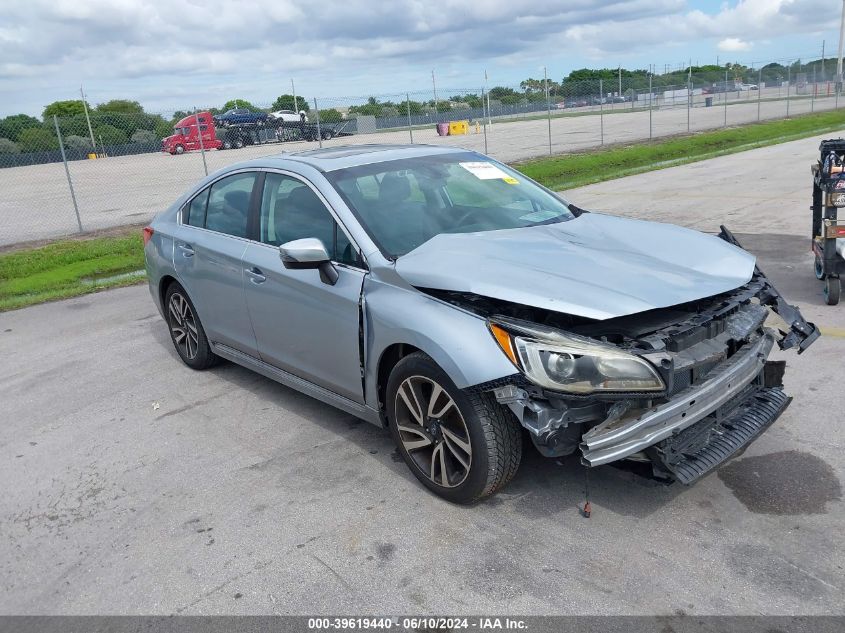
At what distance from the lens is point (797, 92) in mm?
52125

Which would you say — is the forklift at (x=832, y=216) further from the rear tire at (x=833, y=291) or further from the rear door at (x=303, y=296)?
the rear door at (x=303, y=296)

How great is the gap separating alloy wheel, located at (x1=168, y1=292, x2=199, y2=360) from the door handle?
120 cm

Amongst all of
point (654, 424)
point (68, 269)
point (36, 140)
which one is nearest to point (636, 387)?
point (654, 424)

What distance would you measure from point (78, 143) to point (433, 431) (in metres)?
29.7

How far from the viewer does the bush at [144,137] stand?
28.9m

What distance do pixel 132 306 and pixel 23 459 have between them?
3.97 m

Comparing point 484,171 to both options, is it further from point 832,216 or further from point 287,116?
point 287,116

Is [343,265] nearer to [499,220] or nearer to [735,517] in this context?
[499,220]

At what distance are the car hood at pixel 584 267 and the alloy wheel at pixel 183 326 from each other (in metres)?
2.61

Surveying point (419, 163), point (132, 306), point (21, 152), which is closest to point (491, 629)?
point (419, 163)

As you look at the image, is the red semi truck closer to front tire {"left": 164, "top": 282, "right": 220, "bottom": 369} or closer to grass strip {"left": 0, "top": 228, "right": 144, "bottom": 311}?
grass strip {"left": 0, "top": 228, "right": 144, "bottom": 311}

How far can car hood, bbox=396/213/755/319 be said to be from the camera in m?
3.34

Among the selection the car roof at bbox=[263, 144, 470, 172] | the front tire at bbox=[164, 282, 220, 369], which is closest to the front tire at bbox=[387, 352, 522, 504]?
the car roof at bbox=[263, 144, 470, 172]

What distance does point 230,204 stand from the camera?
5.32m
